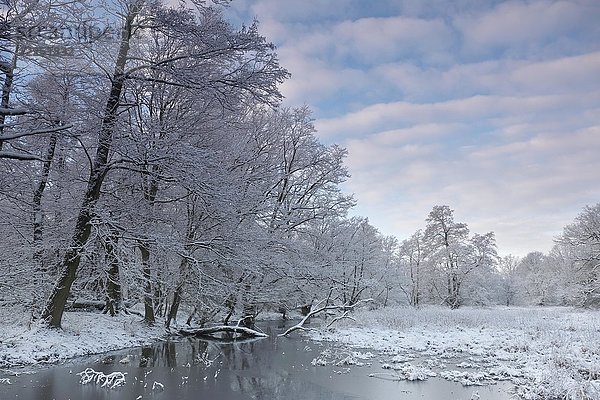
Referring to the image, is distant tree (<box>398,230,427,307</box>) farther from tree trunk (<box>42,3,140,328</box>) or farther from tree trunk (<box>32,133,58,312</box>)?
tree trunk (<box>32,133,58,312</box>)

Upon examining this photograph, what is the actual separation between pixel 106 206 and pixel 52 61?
7810mm

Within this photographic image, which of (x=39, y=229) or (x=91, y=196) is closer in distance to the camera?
(x=91, y=196)

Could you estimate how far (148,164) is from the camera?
468 inches

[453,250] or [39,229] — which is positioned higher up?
[453,250]

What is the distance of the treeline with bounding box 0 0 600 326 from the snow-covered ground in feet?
14.3

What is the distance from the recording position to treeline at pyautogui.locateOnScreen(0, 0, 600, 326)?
8156 mm

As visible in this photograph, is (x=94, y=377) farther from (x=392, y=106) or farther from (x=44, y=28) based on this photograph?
(x=392, y=106)

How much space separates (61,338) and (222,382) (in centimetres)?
531

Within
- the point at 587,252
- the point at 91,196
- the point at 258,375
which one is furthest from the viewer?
the point at 587,252

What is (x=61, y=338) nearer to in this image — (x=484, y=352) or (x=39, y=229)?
(x=39, y=229)

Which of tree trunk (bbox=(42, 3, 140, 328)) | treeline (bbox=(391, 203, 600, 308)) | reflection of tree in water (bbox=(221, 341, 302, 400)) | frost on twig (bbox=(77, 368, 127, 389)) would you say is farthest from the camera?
treeline (bbox=(391, 203, 600, 308))

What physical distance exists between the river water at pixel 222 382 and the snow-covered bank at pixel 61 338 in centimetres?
61

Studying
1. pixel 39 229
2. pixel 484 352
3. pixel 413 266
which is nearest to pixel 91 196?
pixel 39 229

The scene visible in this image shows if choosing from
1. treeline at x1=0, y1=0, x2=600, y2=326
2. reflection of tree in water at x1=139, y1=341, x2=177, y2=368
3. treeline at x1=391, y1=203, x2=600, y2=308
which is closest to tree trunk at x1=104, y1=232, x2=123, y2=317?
treeline at x1=0, y1=0, x2=600, y2=326
